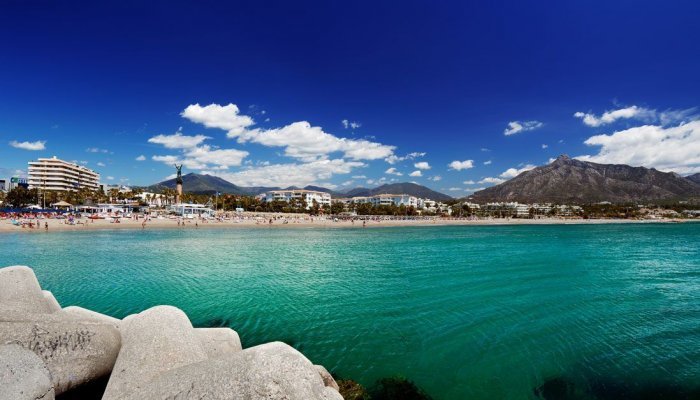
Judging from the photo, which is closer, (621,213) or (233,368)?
(233,368)

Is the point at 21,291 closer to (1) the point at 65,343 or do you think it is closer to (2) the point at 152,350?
(1) the point at 65,343

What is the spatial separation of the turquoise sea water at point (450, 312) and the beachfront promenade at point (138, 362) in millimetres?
5683

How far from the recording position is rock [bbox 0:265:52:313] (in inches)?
273

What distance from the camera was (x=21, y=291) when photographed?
7.30m

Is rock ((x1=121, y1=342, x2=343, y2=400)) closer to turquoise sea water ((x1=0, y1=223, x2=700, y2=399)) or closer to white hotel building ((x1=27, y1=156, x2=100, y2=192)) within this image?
turquoise sea water ((x1=0, y1=223, x2=700, y2=399))

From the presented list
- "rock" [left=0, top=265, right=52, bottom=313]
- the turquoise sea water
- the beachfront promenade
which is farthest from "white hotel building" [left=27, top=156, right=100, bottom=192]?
the beachfront promenade

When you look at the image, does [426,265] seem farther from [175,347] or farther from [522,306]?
[175,347]

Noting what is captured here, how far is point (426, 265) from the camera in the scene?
30.5m

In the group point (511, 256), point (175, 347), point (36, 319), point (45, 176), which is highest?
point (45, 176)

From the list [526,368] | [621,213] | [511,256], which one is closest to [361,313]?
[526,368]

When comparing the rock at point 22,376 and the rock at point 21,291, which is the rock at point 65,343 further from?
the rock at point 21,291

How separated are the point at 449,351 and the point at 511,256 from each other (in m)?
28.5

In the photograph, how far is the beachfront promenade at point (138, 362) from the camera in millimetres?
4070

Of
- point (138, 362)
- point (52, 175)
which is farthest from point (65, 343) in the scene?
point (52, 175)
